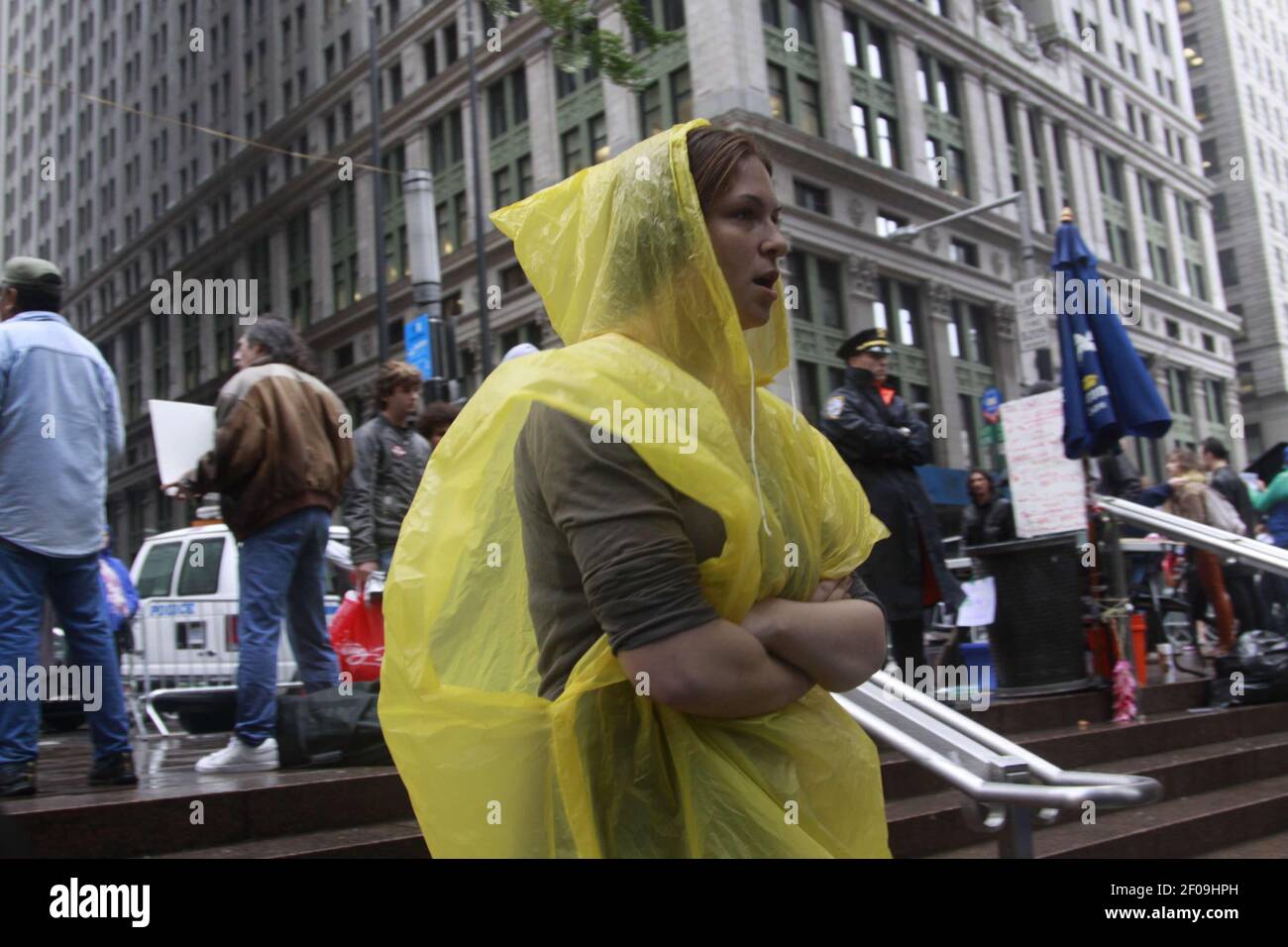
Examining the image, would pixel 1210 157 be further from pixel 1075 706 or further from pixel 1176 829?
pixel 1176 829

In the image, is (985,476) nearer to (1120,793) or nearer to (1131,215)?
(1120,793)

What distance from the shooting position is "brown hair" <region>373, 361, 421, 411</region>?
6137 mm

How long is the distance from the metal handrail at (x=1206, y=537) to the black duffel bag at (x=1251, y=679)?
0.78 metres

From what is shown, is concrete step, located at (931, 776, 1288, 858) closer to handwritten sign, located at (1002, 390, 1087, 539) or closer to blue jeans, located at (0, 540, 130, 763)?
handwritten sign, located at (1002, 390, 1087, 539)

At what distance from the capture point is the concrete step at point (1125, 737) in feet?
15.6

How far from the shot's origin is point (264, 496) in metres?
4.79

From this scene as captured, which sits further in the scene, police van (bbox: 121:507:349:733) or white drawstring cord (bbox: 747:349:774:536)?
police van (bbox: 121:507:349:733)

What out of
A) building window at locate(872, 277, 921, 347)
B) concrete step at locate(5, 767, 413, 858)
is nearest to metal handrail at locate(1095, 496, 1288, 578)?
concrete step at locate(5, 767, 413, 858)

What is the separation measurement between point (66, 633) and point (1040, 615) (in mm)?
5316

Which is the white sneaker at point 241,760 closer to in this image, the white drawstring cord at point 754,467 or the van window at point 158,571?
the white drawstring cord at point 754,467

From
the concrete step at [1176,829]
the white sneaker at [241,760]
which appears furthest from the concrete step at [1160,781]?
the white sneaker at [241,760]

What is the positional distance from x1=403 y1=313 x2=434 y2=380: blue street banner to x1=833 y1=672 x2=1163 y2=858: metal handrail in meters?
7.03

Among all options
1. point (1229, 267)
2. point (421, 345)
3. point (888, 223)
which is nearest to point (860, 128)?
point (888, 223)
